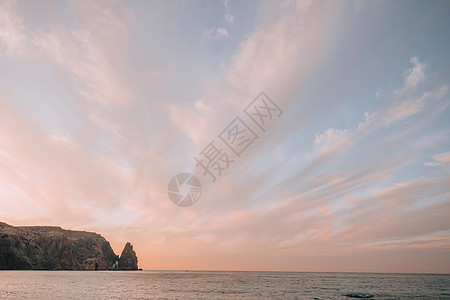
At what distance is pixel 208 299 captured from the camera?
51.7 metres

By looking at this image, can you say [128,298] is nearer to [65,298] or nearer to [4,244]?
[65,298]

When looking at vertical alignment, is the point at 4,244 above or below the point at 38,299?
above

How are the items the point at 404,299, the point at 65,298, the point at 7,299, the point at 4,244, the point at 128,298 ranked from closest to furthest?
the point at 7,299
the point at 65,298
the point at 128,298
the point at 404,299
the point at 4,244

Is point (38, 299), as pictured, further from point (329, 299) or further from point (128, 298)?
point (329, 299)

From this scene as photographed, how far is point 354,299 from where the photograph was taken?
54688mm

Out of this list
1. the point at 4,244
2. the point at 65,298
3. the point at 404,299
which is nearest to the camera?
the point at 65,298

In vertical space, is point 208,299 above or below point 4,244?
below

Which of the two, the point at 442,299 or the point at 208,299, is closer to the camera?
the point at 208,299

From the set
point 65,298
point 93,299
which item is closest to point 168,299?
point 93,299

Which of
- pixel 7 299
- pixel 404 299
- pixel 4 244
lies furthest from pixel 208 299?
pixel 4 244

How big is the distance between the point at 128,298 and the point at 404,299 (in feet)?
186

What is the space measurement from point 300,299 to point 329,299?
19.0 ft

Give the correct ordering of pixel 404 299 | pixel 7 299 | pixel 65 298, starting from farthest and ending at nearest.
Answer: pixel 404 299, pixel 65 298, pixel 7 299

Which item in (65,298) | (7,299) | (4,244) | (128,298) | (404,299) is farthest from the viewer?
(4,244)
